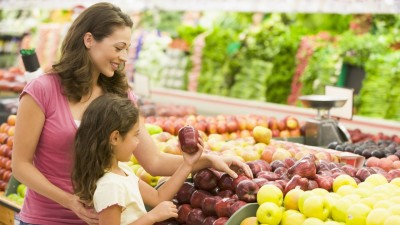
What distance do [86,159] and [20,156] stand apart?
343mm

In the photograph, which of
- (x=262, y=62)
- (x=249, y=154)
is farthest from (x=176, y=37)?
(x=249, y=154)

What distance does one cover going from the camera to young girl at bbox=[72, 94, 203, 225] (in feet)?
8.80

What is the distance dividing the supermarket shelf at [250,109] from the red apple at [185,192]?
110 inches

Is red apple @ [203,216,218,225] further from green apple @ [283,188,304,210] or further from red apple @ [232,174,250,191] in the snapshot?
green apple @ [283,188,304,210]

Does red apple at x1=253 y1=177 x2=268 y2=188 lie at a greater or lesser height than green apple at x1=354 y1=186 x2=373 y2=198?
greater

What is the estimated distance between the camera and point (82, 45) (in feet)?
9.71

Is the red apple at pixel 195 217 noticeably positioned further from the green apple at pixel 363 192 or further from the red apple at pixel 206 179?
the green apple at pixel 363 192

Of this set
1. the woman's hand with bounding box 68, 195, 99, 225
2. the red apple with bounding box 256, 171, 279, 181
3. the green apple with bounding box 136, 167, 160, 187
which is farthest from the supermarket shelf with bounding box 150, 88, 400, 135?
the woman's hand with bounding box 68, 195, 99, 225

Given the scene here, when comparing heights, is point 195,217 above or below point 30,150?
below

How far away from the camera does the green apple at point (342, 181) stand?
3031mm

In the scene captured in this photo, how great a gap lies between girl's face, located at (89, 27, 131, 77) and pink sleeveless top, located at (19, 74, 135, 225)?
0.22m

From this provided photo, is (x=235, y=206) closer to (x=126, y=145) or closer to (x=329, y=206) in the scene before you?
(x=329, y=206)

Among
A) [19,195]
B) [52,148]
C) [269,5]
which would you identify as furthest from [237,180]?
[269,5]

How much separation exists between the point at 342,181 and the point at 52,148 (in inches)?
52.4
